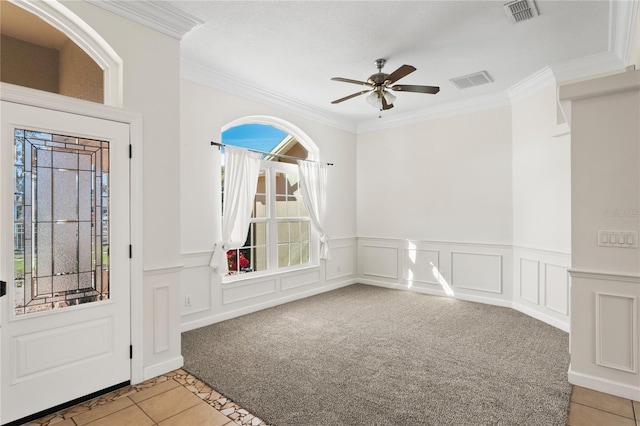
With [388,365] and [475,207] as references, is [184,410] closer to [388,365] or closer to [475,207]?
[388,365]

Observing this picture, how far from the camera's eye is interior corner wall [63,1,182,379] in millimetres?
2740

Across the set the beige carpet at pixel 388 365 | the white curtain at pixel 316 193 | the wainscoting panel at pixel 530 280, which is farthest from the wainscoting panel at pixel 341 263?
the wainscoting panel at pixel 530 280

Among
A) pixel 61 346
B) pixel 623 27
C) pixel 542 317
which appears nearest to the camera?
pixel 61 346

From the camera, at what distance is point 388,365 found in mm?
3045

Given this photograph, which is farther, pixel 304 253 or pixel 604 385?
pixel 304 253

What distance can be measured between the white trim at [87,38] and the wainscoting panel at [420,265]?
15.9 ft

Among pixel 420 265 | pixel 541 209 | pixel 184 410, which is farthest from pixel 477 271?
pixel 184 410

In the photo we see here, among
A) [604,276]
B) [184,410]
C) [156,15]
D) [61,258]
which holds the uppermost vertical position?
[156,15]

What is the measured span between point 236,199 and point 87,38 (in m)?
2.28

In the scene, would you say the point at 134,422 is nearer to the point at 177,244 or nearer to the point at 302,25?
the point at 177,244

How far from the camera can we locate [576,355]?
105 inches

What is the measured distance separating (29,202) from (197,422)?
73.3 inches

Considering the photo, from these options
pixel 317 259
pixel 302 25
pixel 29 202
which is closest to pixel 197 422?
pixel 29 202

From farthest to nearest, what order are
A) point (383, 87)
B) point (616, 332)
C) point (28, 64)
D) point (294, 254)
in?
point (294, 254) → point (383, 87) → point (28, 64) → point (616, 332)
